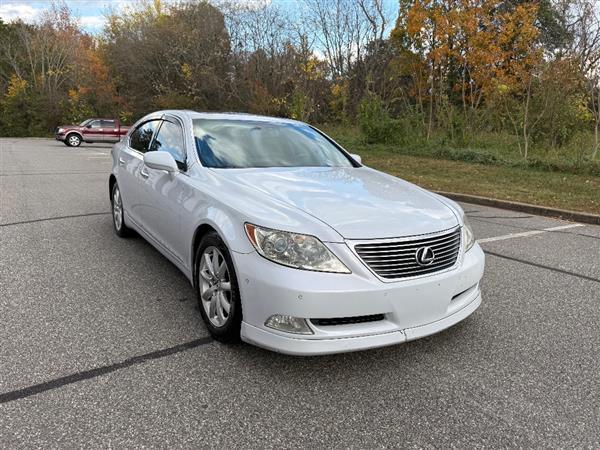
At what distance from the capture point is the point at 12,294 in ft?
12.7

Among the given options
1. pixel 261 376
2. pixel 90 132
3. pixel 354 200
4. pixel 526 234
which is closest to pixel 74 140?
pixel 90 132

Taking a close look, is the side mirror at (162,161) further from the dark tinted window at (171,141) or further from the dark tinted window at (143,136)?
the dark tinted window at (143,136)

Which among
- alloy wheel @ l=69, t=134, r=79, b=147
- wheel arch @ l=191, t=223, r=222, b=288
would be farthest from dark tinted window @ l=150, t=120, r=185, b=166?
alloy wheel @ l=69, t=134, r=79, b=147

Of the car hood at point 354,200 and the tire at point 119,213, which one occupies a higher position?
the car hood at point 354,200

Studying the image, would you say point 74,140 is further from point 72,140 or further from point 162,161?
point 162,161

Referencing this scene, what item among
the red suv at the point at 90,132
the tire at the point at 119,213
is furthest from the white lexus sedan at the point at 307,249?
the red suv at the point at 90,132

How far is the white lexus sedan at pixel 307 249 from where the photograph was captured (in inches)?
102

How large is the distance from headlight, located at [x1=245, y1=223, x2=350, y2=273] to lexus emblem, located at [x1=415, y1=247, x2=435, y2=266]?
0.45m

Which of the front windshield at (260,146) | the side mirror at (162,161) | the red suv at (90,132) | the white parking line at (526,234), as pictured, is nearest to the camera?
the side mirror at (162,161)

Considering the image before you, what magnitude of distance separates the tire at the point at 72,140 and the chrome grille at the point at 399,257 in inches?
1118

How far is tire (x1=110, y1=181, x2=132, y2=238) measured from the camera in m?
5.53

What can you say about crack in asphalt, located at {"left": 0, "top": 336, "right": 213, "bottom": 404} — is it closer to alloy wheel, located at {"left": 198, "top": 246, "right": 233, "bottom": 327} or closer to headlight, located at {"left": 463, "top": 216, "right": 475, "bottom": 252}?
alloy wheel, located at {"left": 198, "top": 246, "right": 233, "bottom": 327}

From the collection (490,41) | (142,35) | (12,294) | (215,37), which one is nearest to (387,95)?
(490,41)

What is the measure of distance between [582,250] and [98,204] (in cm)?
721
